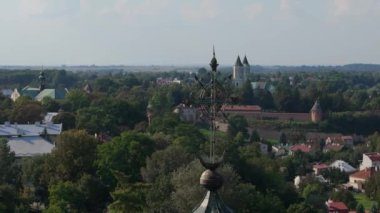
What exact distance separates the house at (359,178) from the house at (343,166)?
6.47 ft

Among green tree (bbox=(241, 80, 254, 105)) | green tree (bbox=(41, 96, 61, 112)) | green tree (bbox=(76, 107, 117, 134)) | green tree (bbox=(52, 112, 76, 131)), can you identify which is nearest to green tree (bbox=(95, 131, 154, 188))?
green tree (bbox=(76, 107, 117, 134))

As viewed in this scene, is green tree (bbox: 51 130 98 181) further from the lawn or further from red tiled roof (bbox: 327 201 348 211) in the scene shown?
the lawn

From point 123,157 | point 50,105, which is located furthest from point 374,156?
point 123,157

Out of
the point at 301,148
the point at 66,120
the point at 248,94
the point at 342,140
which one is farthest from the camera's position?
the point at 248,94

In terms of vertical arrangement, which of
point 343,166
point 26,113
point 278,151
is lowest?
point 343,166

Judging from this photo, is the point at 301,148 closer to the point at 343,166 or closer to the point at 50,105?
the point at 343,166

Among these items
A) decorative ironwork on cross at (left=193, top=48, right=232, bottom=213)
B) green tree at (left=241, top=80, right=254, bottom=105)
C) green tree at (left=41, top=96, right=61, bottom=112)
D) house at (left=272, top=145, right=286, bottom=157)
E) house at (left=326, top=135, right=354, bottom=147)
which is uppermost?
decorative ironwork on cross at (left=193, top=48, right=232, bottom=213)

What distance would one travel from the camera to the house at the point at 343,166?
57438 millimetres

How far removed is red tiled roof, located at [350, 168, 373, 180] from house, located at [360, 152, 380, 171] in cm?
248

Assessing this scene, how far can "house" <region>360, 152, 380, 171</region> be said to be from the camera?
5809 cm

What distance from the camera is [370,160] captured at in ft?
193

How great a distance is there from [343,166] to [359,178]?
4.78m

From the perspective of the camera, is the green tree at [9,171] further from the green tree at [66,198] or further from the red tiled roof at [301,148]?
the red tiled roof at [301,148]

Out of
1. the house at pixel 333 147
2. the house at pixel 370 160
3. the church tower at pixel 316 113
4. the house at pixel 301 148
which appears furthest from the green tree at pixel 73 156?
the church tower at pixel 316 113
